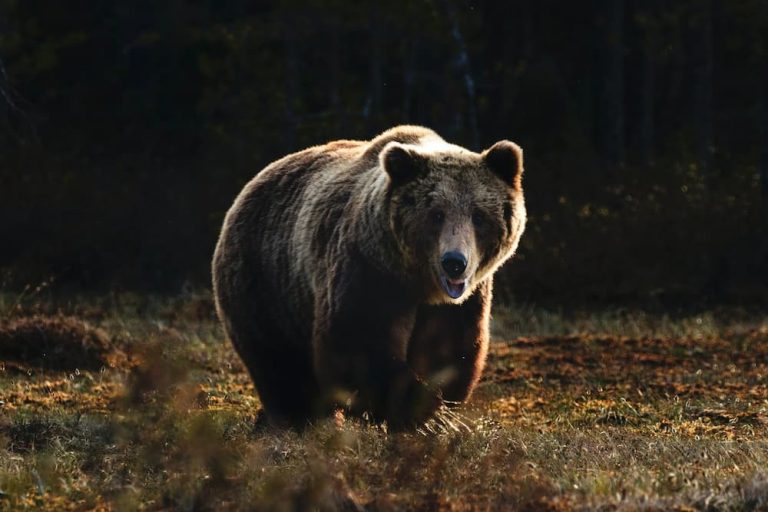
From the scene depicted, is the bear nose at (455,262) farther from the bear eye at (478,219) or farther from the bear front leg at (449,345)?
the bear front leg at (449,345)

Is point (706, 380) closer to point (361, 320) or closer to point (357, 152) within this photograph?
point (357, 152)

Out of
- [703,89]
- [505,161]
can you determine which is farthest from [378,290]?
[703,89]

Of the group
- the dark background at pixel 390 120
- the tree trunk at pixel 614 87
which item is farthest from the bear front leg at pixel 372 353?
the tree trunk at pixel 614 87

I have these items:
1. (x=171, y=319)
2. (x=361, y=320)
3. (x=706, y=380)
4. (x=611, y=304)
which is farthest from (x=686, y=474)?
(x=611, y=304)

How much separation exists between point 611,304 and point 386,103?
543 inches

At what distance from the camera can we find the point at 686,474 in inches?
217

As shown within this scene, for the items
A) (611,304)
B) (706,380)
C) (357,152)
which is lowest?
(611,304)

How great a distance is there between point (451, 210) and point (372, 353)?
0.79 meters

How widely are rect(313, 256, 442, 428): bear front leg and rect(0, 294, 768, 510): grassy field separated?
157 mm

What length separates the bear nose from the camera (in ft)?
19.4

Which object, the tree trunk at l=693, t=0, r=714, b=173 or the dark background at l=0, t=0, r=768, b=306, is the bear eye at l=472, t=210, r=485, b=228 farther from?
the tree trunk at l=693, t=0, r=714, b=173

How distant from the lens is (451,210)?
6.17m

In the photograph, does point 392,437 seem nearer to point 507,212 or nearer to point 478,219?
point 478,219

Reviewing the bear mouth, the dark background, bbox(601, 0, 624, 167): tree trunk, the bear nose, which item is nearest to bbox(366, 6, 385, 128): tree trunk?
the dark background
